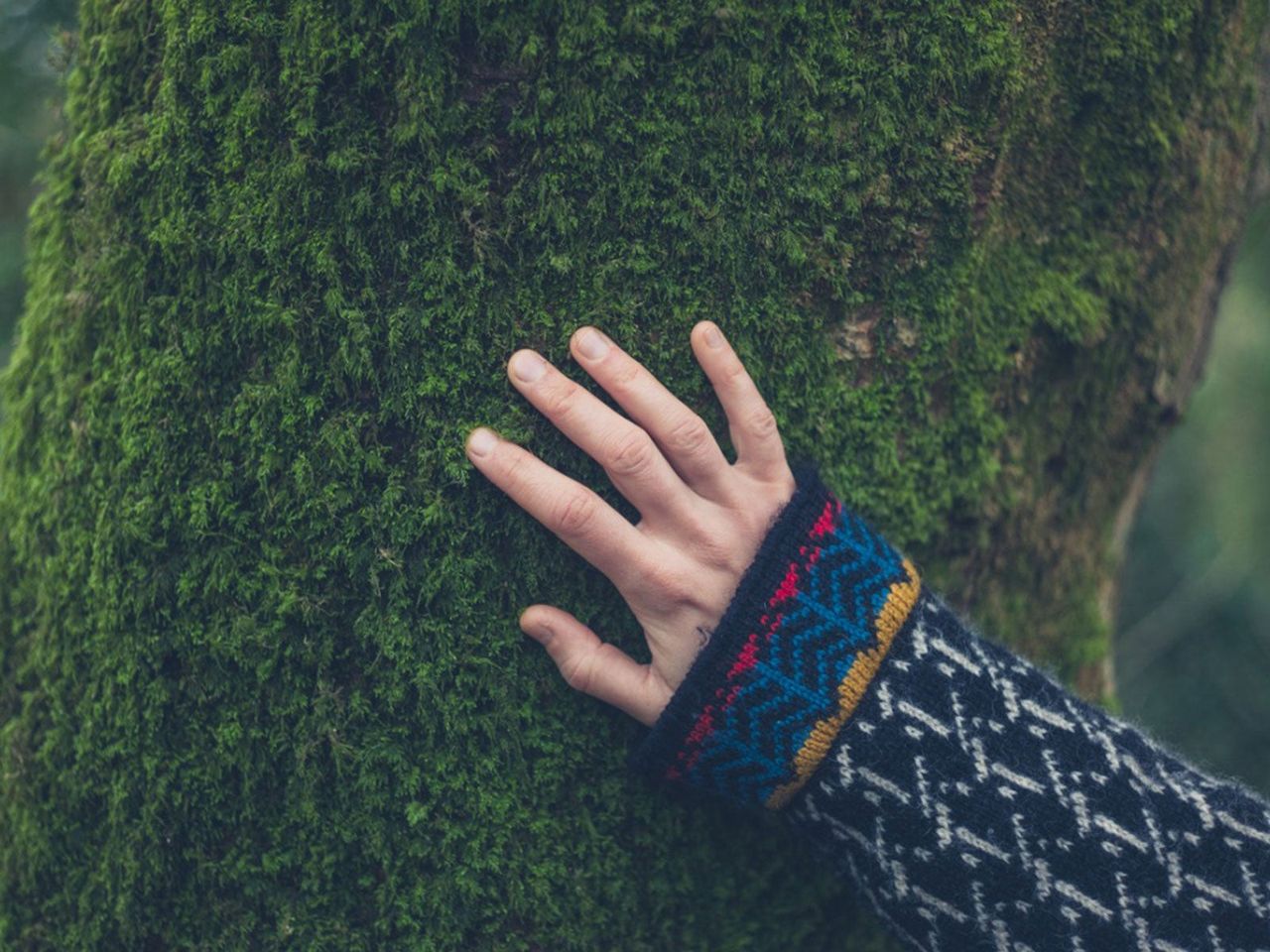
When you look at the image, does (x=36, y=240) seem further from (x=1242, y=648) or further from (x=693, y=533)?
(x=1242, y=648)

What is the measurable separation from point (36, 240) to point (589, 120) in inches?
39.3

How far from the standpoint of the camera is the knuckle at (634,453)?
1.33 metres

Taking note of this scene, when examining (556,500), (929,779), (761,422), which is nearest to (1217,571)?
(929,779)

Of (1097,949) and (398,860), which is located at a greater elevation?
(1097,949)

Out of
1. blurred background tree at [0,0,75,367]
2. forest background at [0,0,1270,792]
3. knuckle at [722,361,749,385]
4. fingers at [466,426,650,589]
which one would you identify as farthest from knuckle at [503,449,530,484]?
forest background at [0,0,1270,792]

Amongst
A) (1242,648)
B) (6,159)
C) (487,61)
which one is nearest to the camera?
(487,61)

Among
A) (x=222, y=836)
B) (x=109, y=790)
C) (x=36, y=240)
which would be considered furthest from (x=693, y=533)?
(x=36, y=240)

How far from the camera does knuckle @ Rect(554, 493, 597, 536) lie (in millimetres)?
1324

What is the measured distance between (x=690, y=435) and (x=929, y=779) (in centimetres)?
60

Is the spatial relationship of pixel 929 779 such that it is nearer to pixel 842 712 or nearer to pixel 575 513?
pixel 842 712

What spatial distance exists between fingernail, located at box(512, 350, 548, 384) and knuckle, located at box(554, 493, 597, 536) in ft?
0.59

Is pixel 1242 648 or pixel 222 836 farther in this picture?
pixel 1242 648

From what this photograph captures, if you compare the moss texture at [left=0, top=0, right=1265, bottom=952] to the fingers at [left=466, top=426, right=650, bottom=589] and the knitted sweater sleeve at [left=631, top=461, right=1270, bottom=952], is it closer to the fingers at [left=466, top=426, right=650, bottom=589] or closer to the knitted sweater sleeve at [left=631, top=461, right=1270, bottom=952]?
the fingers at [left=466, top=426, right=650, bottom=589]

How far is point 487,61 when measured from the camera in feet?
4.30
